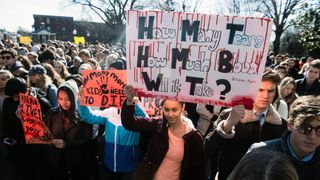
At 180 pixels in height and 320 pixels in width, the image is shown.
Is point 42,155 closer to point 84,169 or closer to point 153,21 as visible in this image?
point 84,169

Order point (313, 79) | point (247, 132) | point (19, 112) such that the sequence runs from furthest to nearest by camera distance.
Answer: point (313, 79)
point (19, 112)
point (247, 132)

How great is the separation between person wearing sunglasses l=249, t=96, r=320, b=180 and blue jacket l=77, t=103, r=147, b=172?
1.64 metres

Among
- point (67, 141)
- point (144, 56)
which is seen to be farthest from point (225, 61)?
point (67, 141)

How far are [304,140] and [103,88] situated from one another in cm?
208

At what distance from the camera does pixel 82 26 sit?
61750 millimetres

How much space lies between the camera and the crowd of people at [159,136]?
5.98 ft

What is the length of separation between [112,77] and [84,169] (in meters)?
1.17

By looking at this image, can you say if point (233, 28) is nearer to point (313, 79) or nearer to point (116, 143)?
point (116, 143)

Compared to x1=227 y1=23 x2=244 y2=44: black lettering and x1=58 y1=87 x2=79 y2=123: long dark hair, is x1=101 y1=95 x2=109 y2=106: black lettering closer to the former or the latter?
x1=58 y1=87 x2=79 y2=123: long dark hair

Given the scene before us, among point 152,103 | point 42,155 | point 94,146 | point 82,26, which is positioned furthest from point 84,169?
point 82,26

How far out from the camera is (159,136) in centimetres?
264

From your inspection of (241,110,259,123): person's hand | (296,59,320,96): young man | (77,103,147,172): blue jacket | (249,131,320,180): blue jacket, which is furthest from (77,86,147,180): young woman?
(296,59,320,96): young man

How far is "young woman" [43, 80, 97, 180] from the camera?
3324 millimetres

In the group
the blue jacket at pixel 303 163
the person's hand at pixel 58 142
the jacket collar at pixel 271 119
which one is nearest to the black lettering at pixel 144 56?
the jacket collar at pixel 271 119
